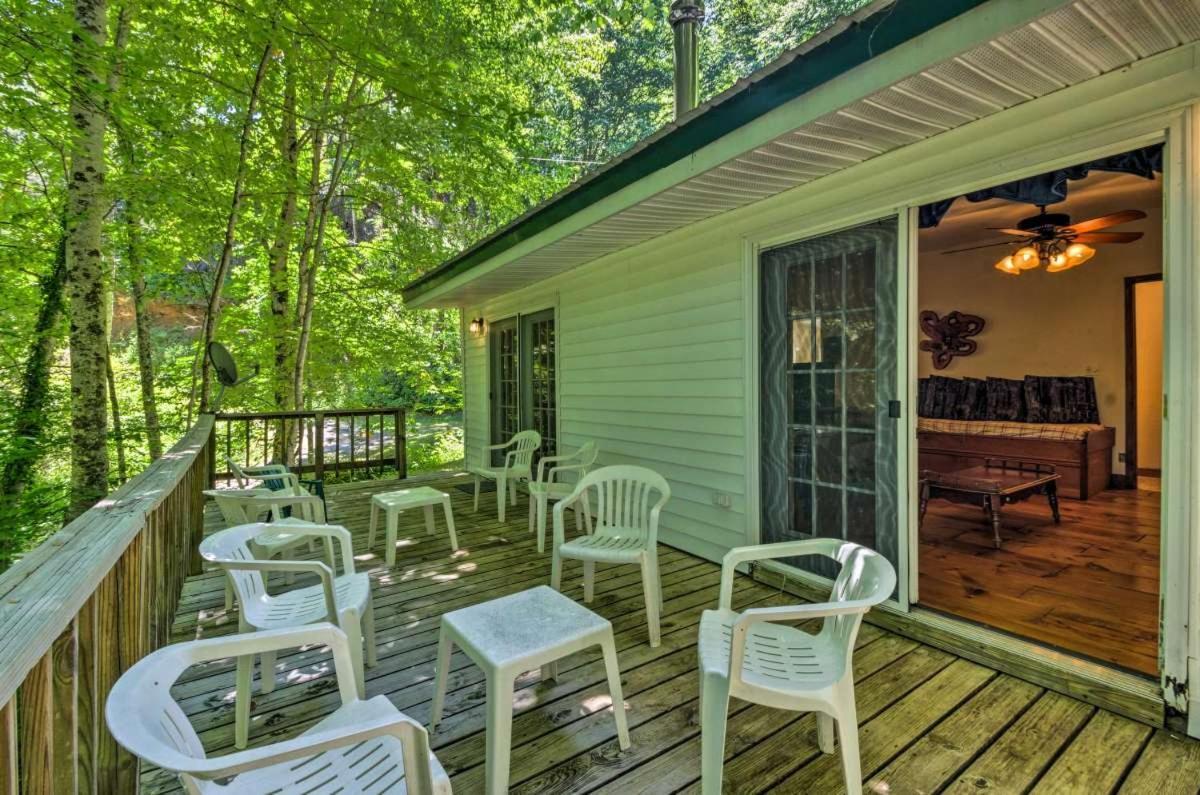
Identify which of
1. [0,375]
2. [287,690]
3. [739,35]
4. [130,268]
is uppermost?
[739,35]

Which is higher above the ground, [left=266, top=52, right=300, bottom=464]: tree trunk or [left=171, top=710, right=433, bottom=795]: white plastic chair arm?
[left=266, top=52, right=300, bottom=464]: tree trunk

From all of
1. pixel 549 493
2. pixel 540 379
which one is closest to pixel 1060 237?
pixel 549 493

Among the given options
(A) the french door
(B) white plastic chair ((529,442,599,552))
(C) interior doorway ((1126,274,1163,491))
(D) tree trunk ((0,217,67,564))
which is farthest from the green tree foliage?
(C) interior doorway ((1126,274,1163,491))

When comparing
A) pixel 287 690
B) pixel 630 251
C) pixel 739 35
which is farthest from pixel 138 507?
pixel 739 35

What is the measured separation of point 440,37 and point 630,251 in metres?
3.77

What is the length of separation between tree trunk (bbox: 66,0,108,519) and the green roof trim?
3.14 m

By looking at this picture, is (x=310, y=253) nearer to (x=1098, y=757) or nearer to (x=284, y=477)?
(x=284, y=477)

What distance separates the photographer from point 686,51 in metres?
4.50

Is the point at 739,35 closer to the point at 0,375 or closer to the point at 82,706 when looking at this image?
the point at 0,375

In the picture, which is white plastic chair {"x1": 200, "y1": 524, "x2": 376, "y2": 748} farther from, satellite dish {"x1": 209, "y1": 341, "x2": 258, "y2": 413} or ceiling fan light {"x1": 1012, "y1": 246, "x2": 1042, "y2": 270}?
ceiling fan light {"x1": 1012, "y1": 246, "x2": 1042, "y2": 270}

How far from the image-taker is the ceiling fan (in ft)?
12.6

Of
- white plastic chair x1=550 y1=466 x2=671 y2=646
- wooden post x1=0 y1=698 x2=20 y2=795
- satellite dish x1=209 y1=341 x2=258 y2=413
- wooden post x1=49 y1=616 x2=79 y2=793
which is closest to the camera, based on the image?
wooden post x1=0 y1=698 x2=20 y2=795

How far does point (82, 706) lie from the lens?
1258 mm

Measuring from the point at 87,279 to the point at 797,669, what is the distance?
5084 millimetres
